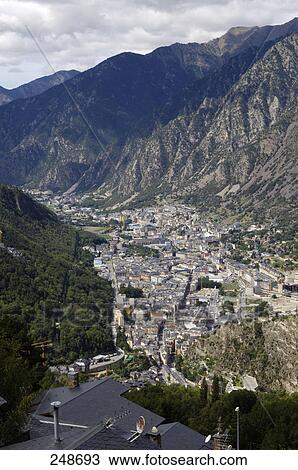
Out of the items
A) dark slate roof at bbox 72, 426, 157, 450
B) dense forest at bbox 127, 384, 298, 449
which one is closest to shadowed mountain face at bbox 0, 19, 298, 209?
dense forest at bbox 127, 384, 298, 449

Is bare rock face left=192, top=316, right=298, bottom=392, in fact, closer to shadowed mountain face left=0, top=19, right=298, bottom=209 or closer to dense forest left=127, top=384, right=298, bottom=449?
dense forest left=127, top=384, right=298, bottom=449

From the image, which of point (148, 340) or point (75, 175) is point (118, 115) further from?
point (148, 340)

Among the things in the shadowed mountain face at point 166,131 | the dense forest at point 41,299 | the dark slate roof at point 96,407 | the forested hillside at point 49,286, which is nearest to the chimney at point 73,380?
the dark slate roof at point 96,407

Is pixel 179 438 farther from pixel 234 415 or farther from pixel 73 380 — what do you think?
pixel 234 415

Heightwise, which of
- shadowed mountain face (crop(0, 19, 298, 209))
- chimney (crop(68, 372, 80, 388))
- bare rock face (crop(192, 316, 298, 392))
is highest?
shadowed mountain face (crop(0, 19, 298, 209))

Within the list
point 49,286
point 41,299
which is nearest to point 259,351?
point 41,299
